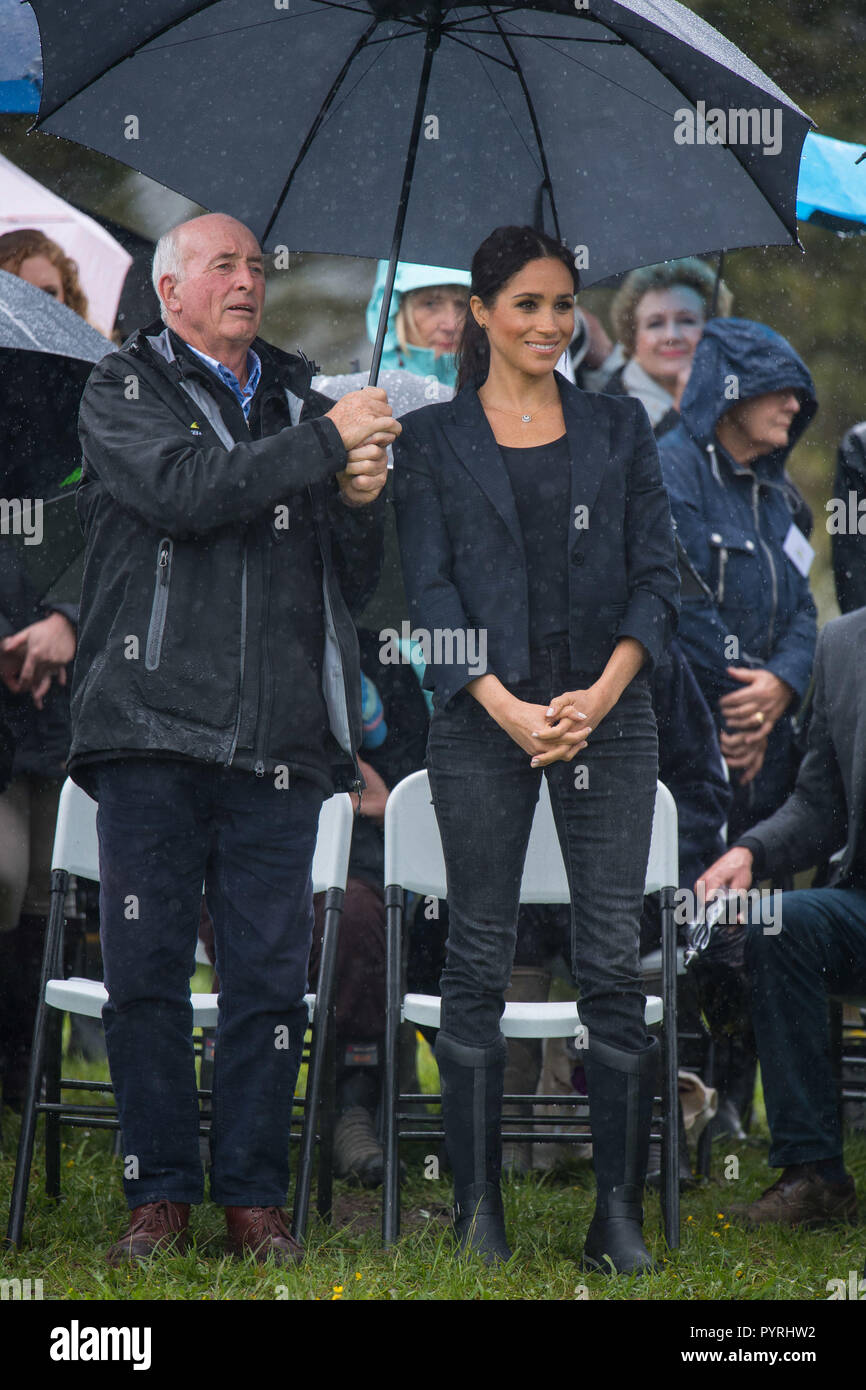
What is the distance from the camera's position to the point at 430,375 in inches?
221

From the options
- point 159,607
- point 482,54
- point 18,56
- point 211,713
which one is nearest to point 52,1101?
point 211,713

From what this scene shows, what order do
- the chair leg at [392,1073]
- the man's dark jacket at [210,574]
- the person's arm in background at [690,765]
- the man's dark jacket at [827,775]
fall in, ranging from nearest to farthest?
1. the man's dark jacket at [210,574]
2. the chair leg at [392,1073]
3. the man's dark jacket at [827,775]
4. the person's arm in background at [690,765]

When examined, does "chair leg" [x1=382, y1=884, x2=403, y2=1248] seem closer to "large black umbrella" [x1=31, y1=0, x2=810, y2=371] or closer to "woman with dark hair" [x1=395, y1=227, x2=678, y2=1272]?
"woman with dark hair" [x1=395, y1=227, x2=678, y2=1272]

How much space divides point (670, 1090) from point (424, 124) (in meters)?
2.35

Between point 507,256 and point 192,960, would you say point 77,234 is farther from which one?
point 192,960

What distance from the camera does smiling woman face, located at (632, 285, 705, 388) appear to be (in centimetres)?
665

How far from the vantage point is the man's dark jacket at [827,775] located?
446cm

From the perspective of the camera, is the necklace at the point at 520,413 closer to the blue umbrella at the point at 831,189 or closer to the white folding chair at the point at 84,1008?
the white folding chair at the point at 84,1008

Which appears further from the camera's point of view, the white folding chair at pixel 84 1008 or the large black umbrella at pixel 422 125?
the white folding chair at pixel 84 1008

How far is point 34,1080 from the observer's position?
3824 mm

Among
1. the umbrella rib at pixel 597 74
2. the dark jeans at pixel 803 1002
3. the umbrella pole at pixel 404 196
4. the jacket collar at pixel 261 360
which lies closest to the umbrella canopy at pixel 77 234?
the jacket collar at pixel 261 360

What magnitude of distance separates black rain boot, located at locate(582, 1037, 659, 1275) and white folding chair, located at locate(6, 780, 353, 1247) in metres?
0.67

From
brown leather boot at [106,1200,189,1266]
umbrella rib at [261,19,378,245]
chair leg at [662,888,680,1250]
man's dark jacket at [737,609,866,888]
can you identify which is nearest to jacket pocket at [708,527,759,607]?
man's dark jacket at [737,609,866,888]

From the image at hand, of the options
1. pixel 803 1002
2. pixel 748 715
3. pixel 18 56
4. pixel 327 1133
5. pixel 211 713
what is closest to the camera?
pixel 211 713
